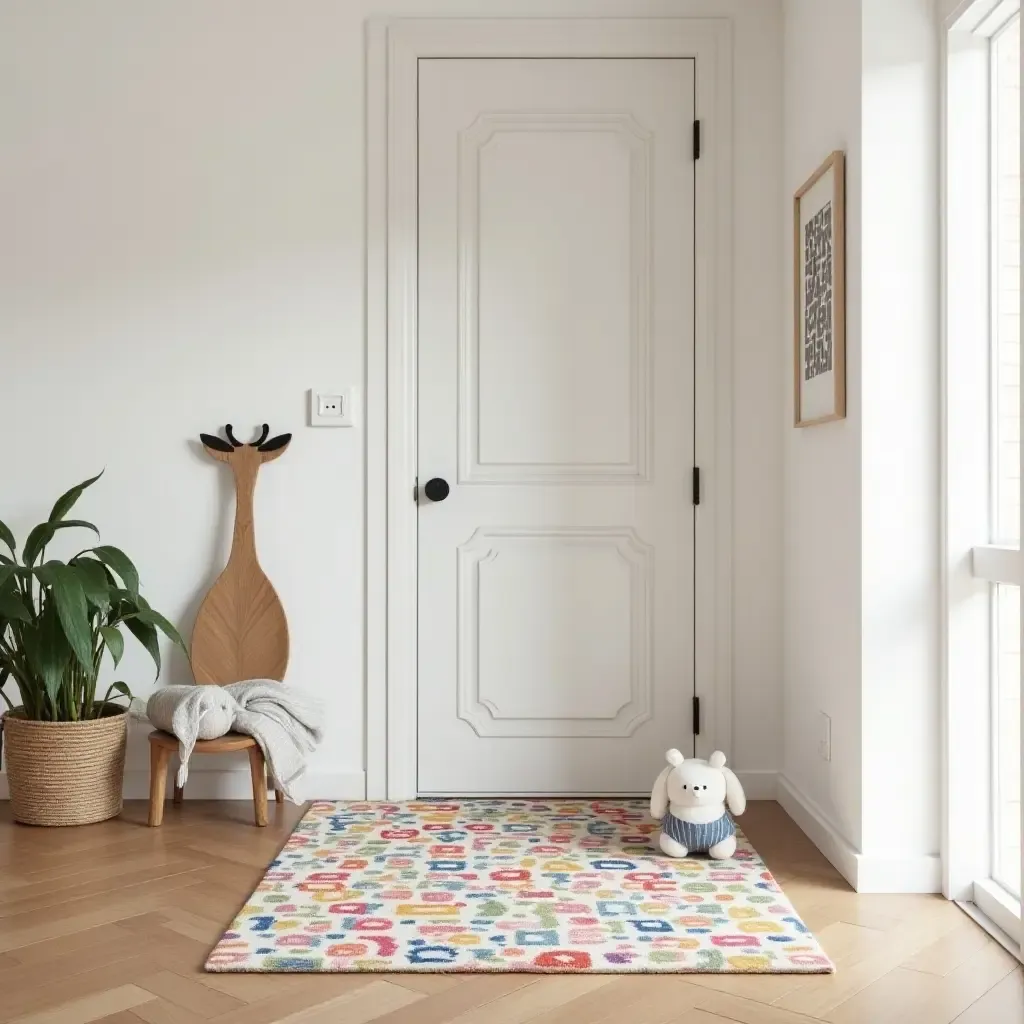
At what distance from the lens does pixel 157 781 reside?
2.93 metres

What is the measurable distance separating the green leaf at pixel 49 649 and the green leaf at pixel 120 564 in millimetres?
178

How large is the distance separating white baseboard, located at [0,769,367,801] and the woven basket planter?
25 cm

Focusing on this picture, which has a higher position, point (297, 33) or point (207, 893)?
point (297, 33)

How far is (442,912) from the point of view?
2.29 meters

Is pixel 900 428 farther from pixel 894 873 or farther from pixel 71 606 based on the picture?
pixel 71 606

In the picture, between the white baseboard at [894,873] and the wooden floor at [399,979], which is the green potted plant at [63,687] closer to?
the wooden floor at [399,979]

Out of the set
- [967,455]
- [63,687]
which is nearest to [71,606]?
[63,687]

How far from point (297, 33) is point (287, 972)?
2.51 metres

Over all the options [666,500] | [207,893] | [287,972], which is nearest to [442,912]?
[287,972]

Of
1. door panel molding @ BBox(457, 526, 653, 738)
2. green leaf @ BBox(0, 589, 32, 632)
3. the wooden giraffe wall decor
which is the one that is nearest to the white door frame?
door panel molding @ BBox(457, 526, 653, 738)

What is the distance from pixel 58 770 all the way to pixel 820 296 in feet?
7.50

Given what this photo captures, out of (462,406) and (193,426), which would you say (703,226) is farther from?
(193,426)

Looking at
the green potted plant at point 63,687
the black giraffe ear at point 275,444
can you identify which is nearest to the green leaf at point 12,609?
the green potted plant at point 63,687

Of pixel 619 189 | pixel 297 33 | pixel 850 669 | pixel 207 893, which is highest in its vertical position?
pixel 297 33
